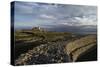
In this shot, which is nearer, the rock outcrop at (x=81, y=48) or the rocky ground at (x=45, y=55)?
the rocky ground at (x=45, y=55)

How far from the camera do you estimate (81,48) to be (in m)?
2.66

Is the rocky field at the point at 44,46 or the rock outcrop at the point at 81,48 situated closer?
the rocky field at the point at 44,46

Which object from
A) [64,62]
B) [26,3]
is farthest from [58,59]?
[26,3]

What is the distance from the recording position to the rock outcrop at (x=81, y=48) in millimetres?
2596

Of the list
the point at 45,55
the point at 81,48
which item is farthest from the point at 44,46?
the point at 81,48

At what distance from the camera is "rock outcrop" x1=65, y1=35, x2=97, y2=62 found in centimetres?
260

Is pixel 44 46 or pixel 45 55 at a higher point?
pixel 44 46

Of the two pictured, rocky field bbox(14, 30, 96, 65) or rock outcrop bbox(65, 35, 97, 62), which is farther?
rock outcrop bbox(65, 35, 97, 62)

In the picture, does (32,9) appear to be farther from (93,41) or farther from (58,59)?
(93,41)

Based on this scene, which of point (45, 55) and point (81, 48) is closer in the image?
point (45, 55)

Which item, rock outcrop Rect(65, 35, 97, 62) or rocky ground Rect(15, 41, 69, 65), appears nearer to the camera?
rocky ground Rect(15, 41, 69, 65)

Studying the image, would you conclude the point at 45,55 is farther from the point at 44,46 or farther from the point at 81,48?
the point at 81,48

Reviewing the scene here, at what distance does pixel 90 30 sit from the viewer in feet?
8.89

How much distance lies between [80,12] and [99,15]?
32 centimetres
